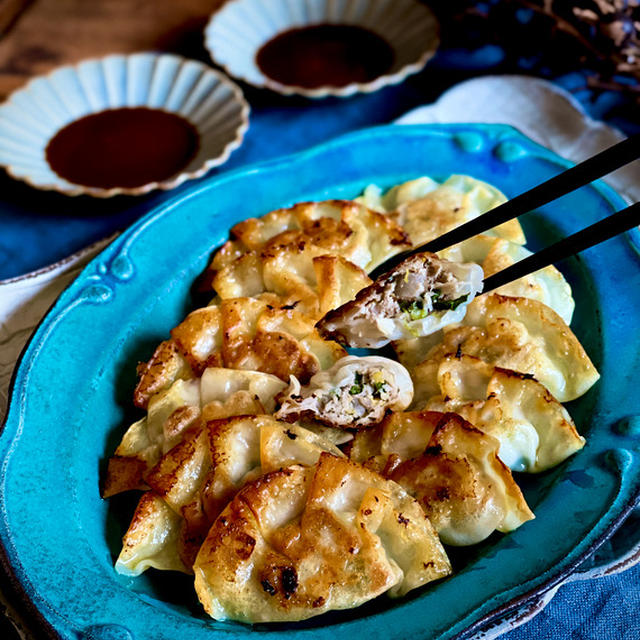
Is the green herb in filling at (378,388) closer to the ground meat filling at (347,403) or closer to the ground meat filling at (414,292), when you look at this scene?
the ground meat filling at (347,403)

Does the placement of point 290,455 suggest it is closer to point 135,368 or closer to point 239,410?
point 239,410

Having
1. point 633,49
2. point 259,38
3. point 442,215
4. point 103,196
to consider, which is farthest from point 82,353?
point 633,49

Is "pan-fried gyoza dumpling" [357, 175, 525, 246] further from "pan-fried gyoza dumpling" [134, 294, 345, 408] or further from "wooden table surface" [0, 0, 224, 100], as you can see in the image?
"wooden table surface" [0, 0, 224, 100]

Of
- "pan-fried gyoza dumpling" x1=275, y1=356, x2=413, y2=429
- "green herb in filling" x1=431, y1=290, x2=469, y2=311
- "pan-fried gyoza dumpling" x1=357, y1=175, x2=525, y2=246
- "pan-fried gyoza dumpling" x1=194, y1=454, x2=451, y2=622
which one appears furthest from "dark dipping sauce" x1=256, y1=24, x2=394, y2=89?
"pan-fried gyoza dumpling" x1=194, y1=454, x2=451, y2=622

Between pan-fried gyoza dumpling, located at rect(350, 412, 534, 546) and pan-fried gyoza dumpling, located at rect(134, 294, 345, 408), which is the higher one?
pan-fried gyoza dumpling, located at rect(134, 294, 345, 408)

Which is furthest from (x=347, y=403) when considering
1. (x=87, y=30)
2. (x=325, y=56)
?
(x=87, y=30)

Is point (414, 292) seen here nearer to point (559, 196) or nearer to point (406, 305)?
point (406, 305)

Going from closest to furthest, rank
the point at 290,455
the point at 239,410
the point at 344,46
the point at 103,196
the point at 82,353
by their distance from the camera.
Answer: the point at 290,455, the point at 239,410, the point at 82,353, the point at 103,196, the point at 344,46
